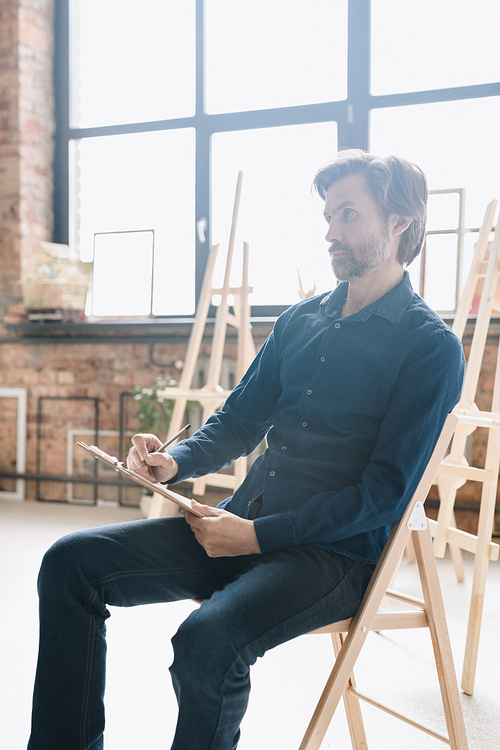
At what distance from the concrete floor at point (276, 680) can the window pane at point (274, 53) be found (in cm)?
294

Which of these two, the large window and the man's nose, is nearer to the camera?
the man's nose

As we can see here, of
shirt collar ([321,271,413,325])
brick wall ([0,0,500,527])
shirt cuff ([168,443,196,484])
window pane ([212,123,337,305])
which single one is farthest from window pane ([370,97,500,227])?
shirt cuff ([168,443,196,484])

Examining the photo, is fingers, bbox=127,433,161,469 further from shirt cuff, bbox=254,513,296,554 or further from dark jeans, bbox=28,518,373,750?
shirt cuff, bbox=254,513,296,554

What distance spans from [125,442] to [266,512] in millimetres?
2833

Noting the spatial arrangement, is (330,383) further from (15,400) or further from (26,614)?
(15,400)

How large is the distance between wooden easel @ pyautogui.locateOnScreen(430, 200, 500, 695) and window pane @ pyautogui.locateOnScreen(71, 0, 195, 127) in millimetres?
2713

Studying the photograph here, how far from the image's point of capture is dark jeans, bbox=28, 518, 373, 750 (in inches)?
37.3

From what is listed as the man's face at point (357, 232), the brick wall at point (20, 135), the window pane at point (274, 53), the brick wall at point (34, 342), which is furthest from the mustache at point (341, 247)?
the brick wall at point (20, 135)

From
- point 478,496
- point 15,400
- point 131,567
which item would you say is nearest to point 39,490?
point 15,400

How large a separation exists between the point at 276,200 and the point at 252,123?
508mm

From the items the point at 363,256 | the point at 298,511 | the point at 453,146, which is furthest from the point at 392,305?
the point at 453,146

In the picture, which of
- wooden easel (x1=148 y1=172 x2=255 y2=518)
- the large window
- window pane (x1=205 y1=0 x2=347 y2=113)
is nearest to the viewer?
wooden easel (x1=148 y1=172 x2=255 y2=518)

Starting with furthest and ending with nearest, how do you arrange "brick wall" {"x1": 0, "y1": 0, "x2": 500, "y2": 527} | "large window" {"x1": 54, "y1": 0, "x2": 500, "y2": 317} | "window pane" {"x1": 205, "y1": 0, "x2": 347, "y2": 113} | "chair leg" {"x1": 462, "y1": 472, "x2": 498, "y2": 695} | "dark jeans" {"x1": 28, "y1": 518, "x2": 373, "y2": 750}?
"brick wall" {"x1": 0, "y1": 0, "x2": 500, "y2": 527} < "window pane" {"x1": 205, "y1": 0, "x2": 347, "y2": 113} < "large window" {"x1": 54, "y1": 0, "x2": 500, "y2": 317} < "chair leg" {"x1": 462, "y1": 472, "x2": 498, "y2": 695} < "dark jeans" {"x1": 28, "y1": 518, "x2": 373, "y2": 750}

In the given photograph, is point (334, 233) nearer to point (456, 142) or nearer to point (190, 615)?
point (190, 615)
